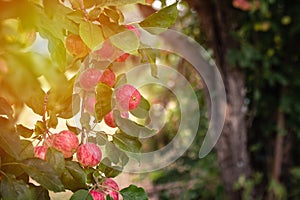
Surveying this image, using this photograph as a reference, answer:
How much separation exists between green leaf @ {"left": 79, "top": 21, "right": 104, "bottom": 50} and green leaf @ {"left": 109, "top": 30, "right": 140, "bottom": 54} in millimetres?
17

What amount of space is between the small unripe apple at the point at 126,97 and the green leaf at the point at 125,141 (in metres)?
0.04

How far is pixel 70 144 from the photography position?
0.64 m

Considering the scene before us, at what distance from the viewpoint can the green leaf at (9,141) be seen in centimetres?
54

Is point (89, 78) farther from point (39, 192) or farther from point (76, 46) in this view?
point (39, 192)

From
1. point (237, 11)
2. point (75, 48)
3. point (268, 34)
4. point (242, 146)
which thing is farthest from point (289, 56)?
point (75, 48)

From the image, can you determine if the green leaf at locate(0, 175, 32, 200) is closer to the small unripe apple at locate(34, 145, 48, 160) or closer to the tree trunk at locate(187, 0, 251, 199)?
the small unripe apple at locate(34, 145, 48, 160)

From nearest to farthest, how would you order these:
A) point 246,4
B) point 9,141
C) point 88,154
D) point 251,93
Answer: point 9,141, point 88,154, point 246,4, point 251,93

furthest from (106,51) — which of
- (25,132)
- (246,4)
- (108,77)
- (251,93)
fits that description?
(251,93)

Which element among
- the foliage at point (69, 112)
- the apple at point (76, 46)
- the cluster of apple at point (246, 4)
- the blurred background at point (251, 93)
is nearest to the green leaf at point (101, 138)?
the foliage at point (69, 112)

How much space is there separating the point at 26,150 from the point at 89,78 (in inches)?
4.6

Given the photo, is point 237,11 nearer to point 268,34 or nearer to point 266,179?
point 268,34

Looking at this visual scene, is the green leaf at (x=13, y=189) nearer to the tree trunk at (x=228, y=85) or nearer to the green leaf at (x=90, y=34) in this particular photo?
the green leaf at (x=90, y=34)

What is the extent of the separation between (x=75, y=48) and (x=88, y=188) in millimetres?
174

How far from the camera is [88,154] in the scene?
2.11 feet
